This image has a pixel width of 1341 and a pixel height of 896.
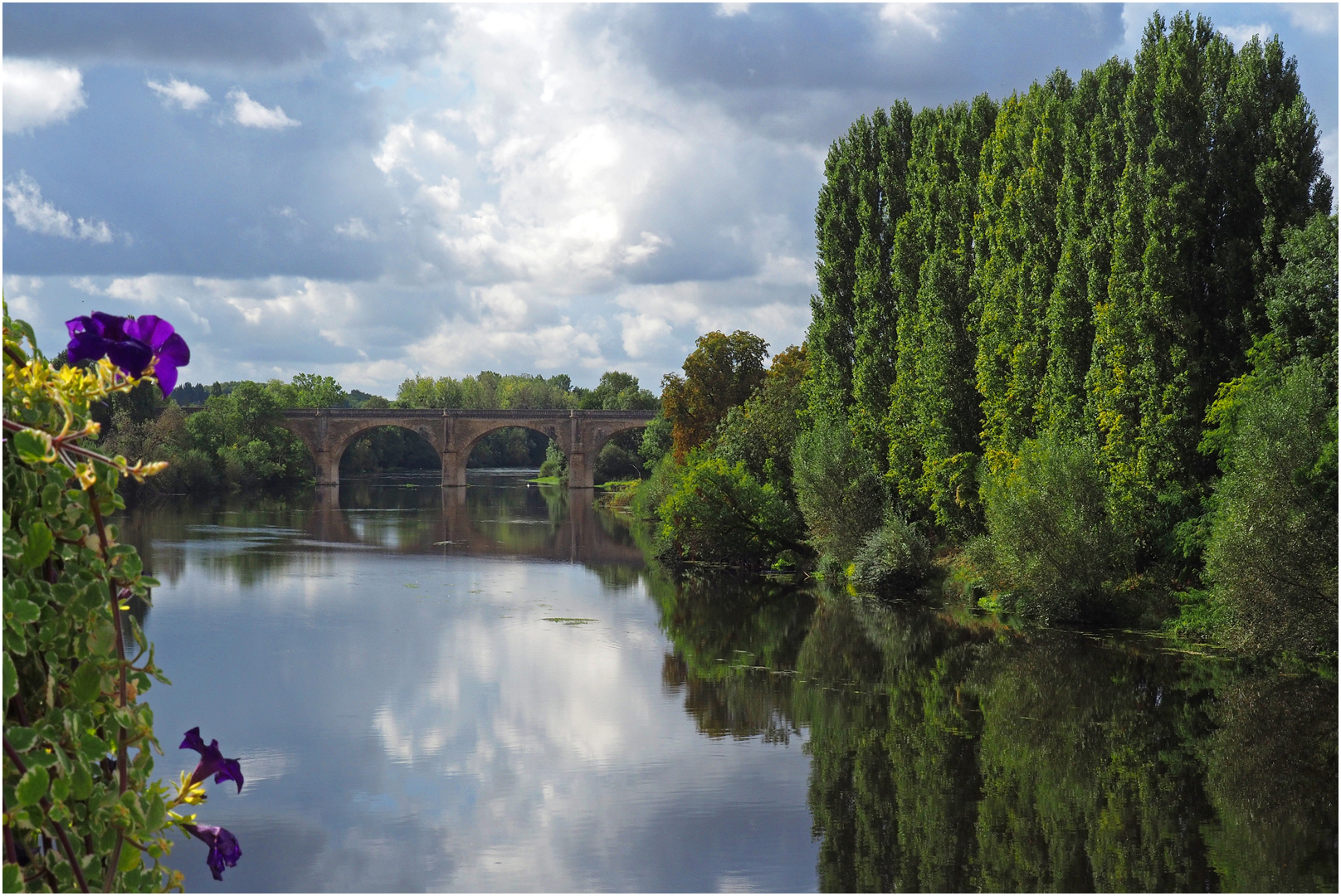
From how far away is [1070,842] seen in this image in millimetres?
12477

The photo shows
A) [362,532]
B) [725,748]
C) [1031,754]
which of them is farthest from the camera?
[362,532]

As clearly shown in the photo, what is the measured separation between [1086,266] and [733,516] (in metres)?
14.1

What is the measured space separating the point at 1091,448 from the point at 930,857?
14107mm

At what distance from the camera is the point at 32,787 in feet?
8.38

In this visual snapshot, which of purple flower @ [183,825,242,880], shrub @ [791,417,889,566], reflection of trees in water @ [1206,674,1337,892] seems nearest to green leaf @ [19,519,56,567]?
purple flower @ [183,825,242,880]

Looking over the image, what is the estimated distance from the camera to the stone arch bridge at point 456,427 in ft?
274

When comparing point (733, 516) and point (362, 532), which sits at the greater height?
point (733, 516)

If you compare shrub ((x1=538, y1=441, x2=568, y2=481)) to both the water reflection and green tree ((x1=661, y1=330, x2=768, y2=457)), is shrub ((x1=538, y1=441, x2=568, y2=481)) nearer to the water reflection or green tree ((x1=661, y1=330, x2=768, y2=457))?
green tree ((x1=661, y1=330, x2=768, y2=457))

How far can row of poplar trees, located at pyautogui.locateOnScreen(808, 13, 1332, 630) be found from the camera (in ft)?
73.0

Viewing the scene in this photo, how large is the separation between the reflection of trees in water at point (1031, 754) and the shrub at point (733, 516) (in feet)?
34.8

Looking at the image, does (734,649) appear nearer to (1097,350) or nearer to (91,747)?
(1097,350)

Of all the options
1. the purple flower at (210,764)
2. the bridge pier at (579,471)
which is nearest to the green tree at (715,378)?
the bridge pier at (579,471)

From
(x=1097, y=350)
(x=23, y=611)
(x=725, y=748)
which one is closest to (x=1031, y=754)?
(x=725, y=748)

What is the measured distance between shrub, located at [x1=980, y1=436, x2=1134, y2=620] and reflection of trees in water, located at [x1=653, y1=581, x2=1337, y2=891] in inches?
47.6
